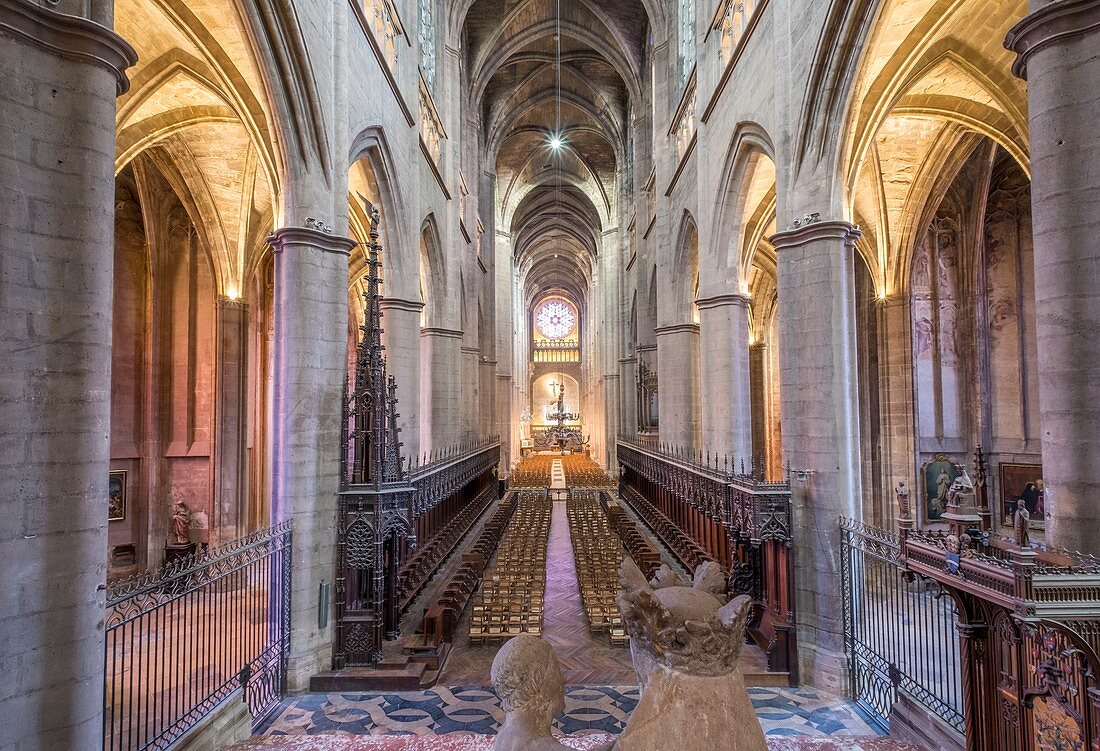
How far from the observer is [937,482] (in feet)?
40.0

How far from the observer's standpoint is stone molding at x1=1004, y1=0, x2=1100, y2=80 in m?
3.71

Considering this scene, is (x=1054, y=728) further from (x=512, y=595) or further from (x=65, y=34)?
(x=65, y=34)

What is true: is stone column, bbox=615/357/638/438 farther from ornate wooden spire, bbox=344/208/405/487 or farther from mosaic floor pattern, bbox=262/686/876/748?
mosaic floor pattern, bbox=262/686/876/748

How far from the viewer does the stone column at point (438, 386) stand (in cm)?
1418

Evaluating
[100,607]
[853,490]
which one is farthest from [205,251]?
[853,490]

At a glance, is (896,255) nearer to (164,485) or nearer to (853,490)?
(853,490)

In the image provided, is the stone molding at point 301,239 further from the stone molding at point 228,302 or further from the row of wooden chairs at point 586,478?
the row of wooden chairs at point 586,478

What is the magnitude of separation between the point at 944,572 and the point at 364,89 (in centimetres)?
883

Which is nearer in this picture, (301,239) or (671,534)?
(301,239)

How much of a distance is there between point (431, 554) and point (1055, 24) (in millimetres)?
9739

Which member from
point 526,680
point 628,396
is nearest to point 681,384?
point 628,396

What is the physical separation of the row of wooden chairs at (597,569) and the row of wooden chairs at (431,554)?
2414mm

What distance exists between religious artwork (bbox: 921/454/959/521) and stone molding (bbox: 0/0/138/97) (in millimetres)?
14123

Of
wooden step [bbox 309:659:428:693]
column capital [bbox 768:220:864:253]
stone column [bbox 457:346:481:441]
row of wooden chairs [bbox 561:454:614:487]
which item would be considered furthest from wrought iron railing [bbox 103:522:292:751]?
row of wooden chairs [bbox 561:454:614:487]
